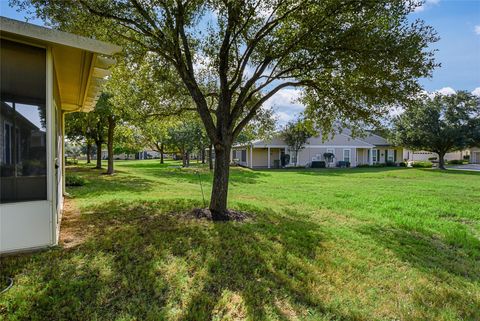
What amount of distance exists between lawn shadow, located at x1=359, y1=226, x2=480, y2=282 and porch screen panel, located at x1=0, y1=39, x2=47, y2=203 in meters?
5.82

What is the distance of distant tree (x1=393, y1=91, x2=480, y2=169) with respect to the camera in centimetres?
2834

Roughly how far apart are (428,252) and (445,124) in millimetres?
28895

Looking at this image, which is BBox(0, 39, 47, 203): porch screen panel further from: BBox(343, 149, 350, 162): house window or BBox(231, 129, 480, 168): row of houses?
BBox(343, 149, 350, 162): house window

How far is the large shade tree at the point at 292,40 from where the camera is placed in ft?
18.7

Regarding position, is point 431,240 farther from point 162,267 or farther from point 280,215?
point 162,267

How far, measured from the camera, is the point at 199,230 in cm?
563

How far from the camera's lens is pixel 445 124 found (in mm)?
28844

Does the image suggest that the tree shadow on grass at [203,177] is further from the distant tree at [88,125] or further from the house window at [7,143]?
the house window at [7,143]

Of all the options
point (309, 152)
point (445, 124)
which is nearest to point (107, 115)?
point (309, 152)

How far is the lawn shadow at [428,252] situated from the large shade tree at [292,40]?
111 inches

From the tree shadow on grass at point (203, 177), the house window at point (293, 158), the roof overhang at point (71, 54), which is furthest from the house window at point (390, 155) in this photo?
the roof overhang at point (71, 54)

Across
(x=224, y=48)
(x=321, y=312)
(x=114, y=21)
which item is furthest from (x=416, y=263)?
(x=114, y=21)

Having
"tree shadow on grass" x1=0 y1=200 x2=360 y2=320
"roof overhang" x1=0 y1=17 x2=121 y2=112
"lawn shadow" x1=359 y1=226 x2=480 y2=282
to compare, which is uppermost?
"roof overhang" x1=0 y1=17 x2=121 y2=112

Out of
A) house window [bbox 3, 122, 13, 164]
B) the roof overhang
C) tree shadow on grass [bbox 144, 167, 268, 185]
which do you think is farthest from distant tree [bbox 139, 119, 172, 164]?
house window [bbox 3, 122, 13, 164]
